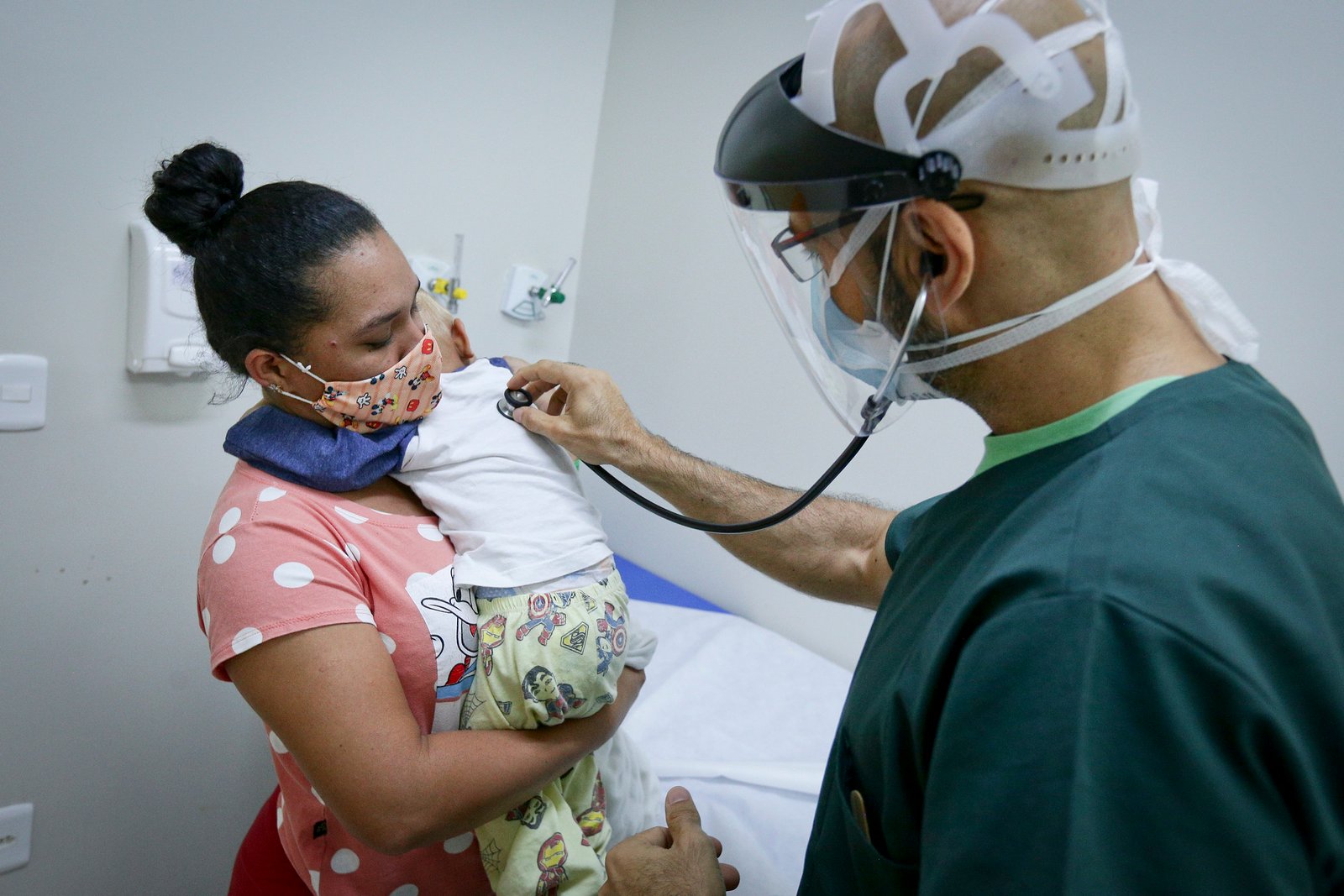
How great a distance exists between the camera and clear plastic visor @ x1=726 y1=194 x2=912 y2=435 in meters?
0.72

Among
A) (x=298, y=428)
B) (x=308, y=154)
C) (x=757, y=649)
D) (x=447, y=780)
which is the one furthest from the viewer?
(x=757, y=649)

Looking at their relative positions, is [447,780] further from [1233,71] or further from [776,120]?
[1233,71]

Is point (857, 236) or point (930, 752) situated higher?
point (857, 236)

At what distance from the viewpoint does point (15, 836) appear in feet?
5.16

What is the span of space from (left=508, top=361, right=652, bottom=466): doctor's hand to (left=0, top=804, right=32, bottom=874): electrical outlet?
1272 millimetres

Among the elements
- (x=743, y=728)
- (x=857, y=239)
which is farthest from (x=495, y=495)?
(x=743, y=728)

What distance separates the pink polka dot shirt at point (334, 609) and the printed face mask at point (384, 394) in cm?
10

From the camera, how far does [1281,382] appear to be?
134cm

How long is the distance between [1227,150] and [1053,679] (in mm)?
1192

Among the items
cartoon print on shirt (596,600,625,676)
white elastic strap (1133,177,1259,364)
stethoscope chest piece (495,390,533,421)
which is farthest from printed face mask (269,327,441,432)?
white elastic strap (1133,177,1259,364)

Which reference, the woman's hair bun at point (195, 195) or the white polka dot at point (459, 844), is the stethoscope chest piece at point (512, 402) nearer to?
the woman's hair bun at point (195, 195)

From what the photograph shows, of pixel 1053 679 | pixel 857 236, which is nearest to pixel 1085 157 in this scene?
pixel 857 236

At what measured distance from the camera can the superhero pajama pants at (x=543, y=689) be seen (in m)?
0.97

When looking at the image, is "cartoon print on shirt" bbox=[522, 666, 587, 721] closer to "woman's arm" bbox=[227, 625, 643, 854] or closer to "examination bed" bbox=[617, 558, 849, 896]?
"woman's arm" bbox=[227, 625, 643, 854]
